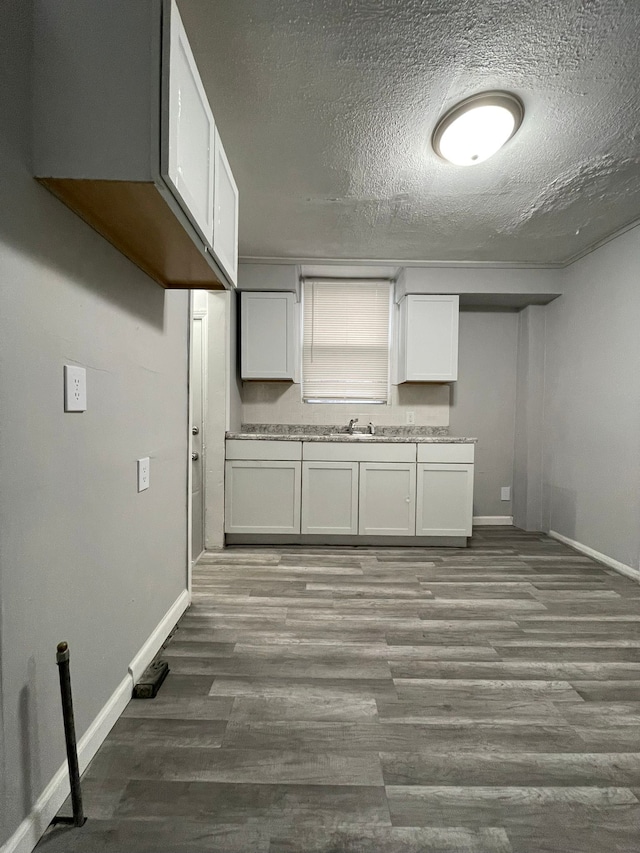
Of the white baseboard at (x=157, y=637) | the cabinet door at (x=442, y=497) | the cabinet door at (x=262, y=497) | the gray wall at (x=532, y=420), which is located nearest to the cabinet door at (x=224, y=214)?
the white baseboard at (x=157, y=637)

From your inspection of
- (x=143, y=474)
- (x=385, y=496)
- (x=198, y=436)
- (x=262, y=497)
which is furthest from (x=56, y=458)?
(x=385, y=496)

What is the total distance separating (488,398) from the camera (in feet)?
14.6

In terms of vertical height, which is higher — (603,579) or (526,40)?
(526,40)

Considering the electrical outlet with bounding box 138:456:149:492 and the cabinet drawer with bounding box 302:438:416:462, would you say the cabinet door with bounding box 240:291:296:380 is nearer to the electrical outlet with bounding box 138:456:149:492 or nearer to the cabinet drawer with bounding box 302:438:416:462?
the cabinet drawer with bounding box 302:438:416:462

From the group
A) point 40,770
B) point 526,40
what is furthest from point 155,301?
point 526,40

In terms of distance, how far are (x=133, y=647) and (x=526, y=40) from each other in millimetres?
2755

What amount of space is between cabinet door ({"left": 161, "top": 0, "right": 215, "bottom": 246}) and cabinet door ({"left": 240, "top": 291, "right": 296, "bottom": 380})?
240 centimetres

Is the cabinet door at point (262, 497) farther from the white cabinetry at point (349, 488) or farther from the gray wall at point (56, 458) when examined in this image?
the gray wall at point (56, 458)

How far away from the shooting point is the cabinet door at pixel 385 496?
3.63 metres

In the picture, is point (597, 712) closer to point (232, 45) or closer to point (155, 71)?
point (155, 71)

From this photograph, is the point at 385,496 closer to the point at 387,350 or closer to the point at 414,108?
the point at 387,350

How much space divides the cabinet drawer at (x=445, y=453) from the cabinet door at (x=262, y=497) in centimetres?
107

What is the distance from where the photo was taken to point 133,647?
167cm

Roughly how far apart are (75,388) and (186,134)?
0.78 meters
